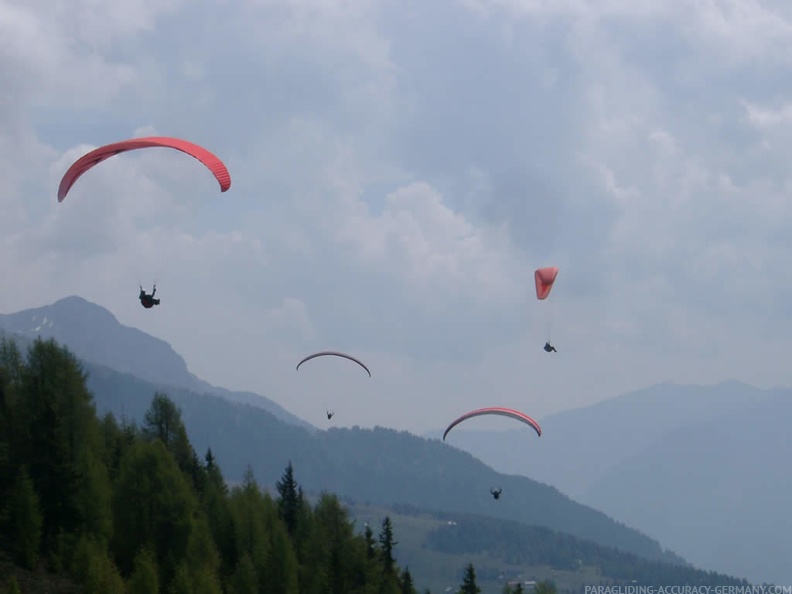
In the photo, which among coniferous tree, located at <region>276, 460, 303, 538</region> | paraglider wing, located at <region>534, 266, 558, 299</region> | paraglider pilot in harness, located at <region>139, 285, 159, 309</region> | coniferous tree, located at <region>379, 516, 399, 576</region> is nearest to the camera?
paraglider pilot in harness, located at <region>139, 285, 159, 309</region>

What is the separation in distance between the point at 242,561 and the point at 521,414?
1974 centimetres

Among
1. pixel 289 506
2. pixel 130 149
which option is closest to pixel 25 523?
pixel 130 149

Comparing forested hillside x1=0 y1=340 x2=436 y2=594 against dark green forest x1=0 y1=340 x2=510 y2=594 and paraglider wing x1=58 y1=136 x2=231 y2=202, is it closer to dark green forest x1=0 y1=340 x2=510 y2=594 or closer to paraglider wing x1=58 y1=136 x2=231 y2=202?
dark green forest x1=0 y1=340 x2=510 y2=594

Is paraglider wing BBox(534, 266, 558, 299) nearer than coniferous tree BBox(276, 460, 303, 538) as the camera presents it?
Yes

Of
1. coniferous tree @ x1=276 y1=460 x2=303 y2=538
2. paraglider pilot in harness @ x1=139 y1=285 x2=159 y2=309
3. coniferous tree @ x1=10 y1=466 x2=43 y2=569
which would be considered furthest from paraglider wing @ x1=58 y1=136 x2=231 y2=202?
coniferous tree @ x1=276 y1=460 x2=303 y2=538

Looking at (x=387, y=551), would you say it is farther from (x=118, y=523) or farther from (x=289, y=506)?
(x=118, y=523)

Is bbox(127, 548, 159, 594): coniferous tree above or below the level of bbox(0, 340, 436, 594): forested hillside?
below

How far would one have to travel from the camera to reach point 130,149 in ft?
127

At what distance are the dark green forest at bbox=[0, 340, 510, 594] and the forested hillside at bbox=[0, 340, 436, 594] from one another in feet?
0.23

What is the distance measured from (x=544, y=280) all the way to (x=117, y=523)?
95.7 feet

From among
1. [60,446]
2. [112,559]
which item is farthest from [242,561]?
[60,446]

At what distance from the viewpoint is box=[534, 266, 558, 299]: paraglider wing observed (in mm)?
53000

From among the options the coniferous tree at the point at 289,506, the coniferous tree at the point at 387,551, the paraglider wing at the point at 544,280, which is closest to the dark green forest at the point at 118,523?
the coniferous tree at the point at 387,551

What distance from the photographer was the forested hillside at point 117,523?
4975cm
